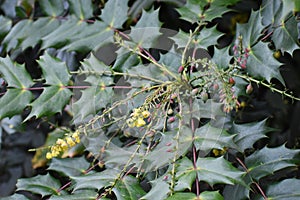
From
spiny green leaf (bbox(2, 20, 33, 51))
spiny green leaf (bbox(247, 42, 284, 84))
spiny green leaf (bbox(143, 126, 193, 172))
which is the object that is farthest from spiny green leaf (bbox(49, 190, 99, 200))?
spiny green leaf (bbox(2, 20, 33, 51))

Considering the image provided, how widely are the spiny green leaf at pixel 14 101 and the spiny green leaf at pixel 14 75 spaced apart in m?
0.02

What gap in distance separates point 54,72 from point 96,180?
0.35 metres

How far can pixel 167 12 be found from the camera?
1.62 metres

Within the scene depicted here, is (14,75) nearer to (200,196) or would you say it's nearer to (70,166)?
(70,166)

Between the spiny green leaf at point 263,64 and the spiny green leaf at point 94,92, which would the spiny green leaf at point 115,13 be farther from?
the spiny green leaf at point 263,64

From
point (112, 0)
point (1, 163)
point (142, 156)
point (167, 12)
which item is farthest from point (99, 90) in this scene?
point (1, 163)

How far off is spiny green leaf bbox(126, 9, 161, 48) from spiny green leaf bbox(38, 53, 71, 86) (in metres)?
0.19

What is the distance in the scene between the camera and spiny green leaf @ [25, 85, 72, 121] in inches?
47.9

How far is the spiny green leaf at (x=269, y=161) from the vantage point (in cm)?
112

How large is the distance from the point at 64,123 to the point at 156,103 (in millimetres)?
754

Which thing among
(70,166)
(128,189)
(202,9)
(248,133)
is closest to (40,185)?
(70,166)

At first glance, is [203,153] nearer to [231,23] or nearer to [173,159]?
[173,159]

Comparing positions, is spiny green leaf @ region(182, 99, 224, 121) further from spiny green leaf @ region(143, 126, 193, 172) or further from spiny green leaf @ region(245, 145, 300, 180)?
spiny green leaf @ region(245, 145, 300, 180)

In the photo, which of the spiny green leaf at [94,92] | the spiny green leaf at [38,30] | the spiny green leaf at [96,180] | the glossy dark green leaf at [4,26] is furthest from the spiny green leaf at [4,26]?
the spiny green leaf at [96,180]
